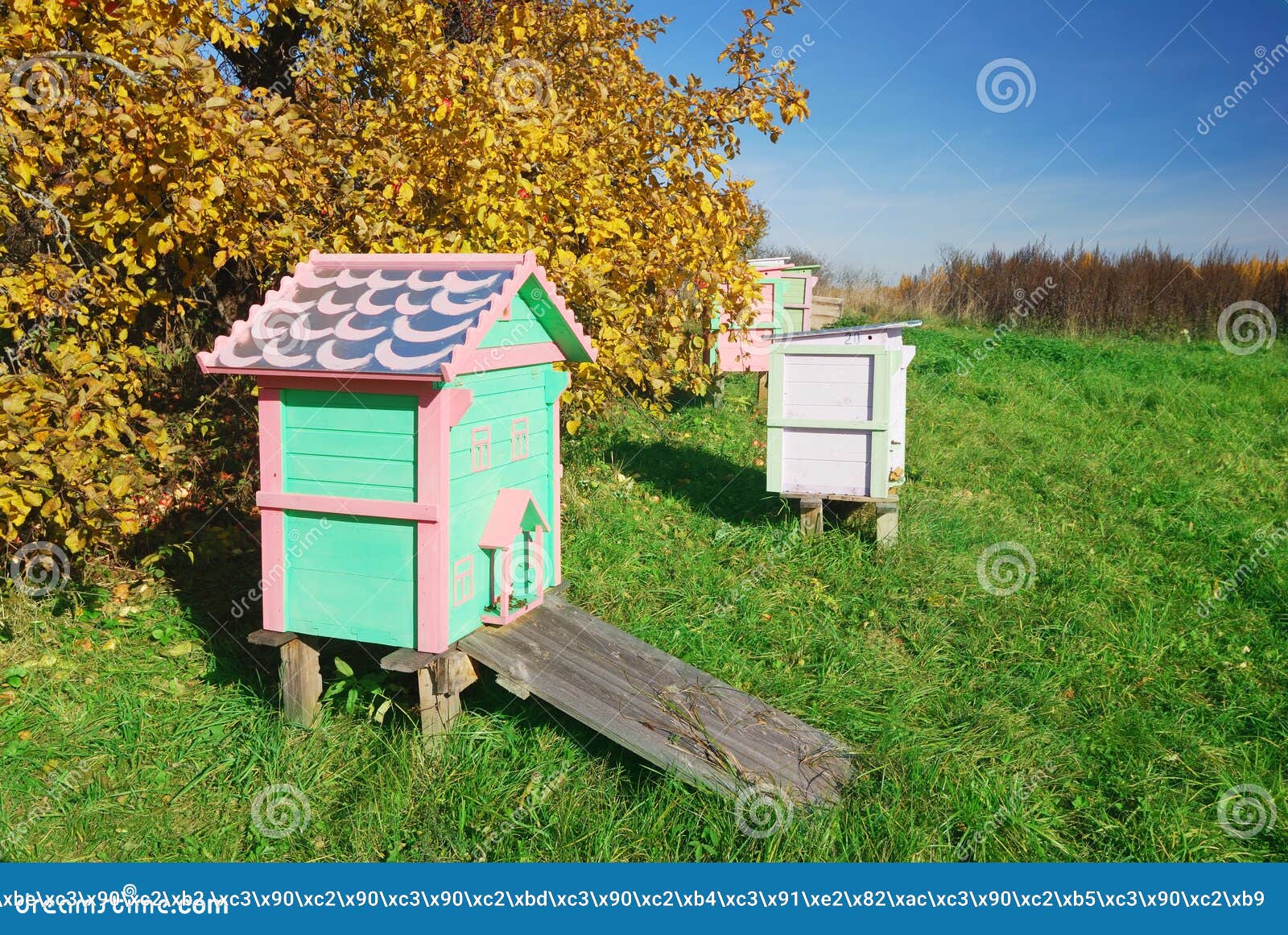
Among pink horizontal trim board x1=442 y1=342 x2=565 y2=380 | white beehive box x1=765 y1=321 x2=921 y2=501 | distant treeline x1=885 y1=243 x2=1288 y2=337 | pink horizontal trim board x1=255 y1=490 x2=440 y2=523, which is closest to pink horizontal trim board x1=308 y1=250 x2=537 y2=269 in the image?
pink horizontal trim board x1=442 y1=342 x2=565 y2=380

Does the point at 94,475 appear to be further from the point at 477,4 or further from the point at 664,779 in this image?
the point at 477,4

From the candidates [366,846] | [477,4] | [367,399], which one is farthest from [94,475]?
[477,4]

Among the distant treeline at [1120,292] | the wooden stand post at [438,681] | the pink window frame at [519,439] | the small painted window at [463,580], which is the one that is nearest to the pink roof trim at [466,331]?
the pink window frame at [519,439]

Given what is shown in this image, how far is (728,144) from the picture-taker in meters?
6.79

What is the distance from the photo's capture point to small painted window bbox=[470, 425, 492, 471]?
4477 millimetres

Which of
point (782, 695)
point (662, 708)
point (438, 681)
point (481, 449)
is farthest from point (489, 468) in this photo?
point (782, 695)

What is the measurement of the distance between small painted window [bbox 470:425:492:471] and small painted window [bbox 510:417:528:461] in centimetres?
24

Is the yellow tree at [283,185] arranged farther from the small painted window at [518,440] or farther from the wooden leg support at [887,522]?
the wooden leg support at [887,522]

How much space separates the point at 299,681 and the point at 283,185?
2793mm

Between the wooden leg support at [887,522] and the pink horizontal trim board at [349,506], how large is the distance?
387 centimetres

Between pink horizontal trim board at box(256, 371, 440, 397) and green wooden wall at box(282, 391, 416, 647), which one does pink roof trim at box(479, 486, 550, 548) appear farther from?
pink horizontal trim board at box(256, 371, 440, 397)

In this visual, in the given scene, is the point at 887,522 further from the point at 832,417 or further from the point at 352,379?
the point at 352,379

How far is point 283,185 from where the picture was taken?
5.61 metres

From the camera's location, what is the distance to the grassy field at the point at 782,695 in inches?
156
